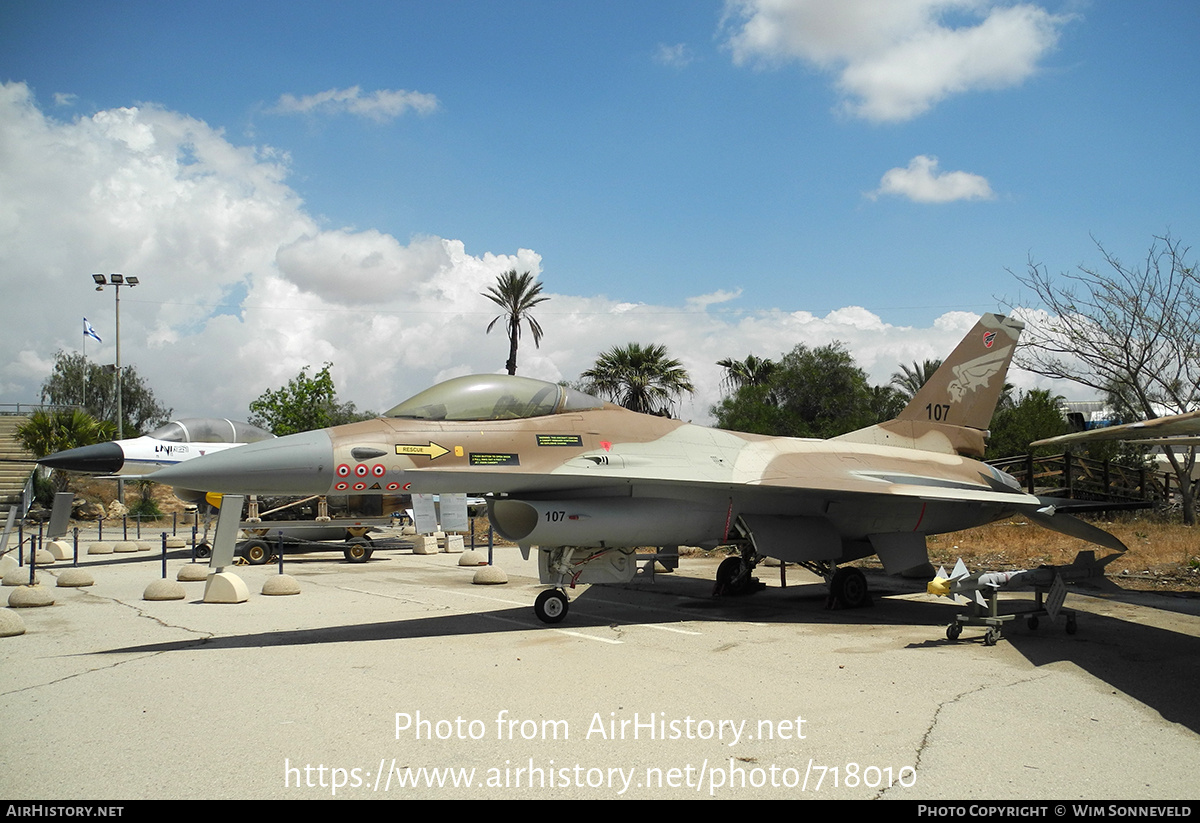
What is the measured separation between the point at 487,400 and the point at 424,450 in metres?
0.99

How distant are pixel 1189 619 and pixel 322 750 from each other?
32.6 ft

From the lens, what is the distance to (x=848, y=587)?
10.3 m

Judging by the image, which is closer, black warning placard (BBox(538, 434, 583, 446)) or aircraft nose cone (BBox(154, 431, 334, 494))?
aircraft nose cone (BBox(154, 431, 334, 494))

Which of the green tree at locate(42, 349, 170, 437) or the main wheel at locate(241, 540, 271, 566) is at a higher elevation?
the green tree at locate(42, 349, 170, 437)

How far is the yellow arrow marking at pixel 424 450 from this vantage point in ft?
25.5

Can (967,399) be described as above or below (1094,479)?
above

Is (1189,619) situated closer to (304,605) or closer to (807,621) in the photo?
(807,621)

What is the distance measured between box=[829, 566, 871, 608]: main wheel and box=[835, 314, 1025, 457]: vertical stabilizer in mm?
2752

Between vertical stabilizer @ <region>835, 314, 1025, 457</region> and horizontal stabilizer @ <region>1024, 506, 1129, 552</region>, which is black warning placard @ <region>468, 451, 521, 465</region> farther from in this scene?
horizontal stabilizer @ <region>1024, 506, 1129, 552</region>

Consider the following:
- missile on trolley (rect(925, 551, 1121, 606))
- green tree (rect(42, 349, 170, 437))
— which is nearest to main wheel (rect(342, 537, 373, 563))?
missile on trolley (rect(925, 551, 1121, 606))

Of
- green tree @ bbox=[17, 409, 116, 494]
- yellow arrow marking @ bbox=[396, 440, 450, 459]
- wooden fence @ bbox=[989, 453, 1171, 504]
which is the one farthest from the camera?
green tree @ bbox=[17, 409, 116, 494]

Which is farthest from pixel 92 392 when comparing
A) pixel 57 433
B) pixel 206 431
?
pixel 206 431

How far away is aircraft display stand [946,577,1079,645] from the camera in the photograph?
7531 mm

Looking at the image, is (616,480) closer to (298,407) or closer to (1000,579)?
(1000,579)
